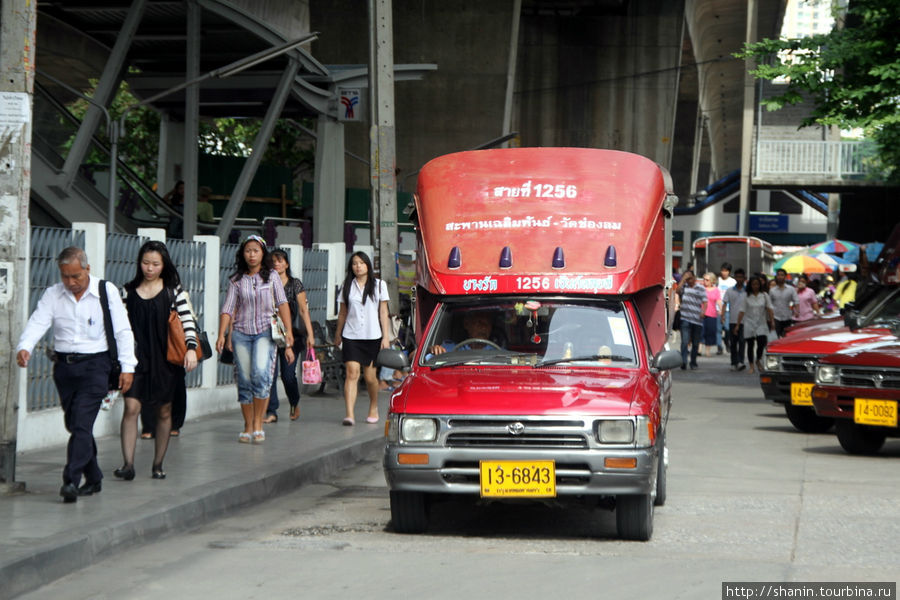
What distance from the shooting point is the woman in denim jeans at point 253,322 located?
41.7ft

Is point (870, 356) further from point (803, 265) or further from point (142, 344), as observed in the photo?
point (803, 265)

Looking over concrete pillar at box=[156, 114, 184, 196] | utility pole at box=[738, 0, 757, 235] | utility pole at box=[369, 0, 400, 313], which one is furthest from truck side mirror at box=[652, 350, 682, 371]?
utility pole at box=[738, 0, 757, 235]

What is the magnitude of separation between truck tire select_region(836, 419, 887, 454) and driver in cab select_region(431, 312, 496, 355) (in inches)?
219

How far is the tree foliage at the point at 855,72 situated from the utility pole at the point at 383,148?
7387 millimetres

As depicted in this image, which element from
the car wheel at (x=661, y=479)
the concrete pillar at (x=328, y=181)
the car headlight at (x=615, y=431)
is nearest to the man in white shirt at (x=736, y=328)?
the concrete pillar at (x=328, y=181)

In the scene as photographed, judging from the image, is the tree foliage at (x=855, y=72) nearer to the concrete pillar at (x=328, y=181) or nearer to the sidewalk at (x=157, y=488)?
the concrete pillar at (x=328, y=181)

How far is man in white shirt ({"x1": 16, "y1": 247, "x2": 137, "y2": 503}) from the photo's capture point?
926 cm

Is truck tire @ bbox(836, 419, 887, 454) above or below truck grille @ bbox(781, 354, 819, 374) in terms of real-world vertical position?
below

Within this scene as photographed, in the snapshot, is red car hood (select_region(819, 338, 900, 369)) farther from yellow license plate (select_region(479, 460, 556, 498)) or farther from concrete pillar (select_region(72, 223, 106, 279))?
concrete pillar (select_region(72, 223, 106, 279))

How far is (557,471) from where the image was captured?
8328 mm

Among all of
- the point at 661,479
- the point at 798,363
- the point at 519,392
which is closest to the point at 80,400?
the point at 519,392

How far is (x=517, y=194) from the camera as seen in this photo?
1079 centimetres

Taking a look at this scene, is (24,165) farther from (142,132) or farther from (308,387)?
(142,132)

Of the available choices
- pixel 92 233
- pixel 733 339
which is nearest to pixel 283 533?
pixel 92 233
